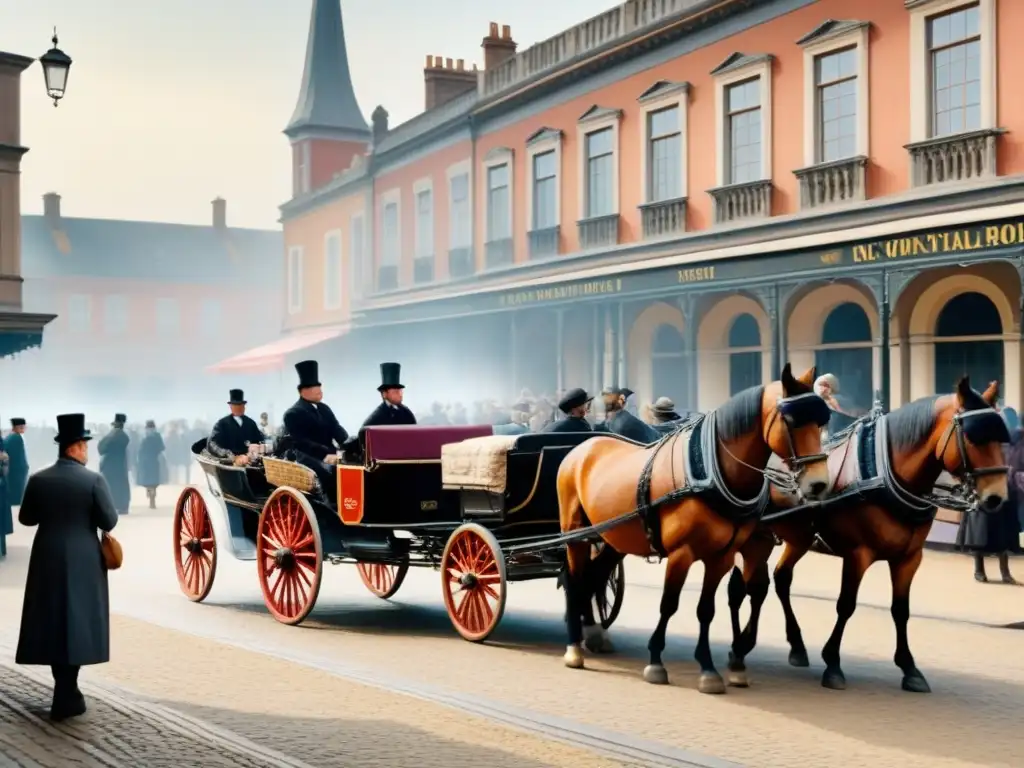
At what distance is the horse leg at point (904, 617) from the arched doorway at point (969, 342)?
10393 millimetres

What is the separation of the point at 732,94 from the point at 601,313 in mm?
5175

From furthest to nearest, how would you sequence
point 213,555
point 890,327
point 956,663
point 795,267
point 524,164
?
point 524,164, point 795,267, point 890,327, point 213,555, point 956,663

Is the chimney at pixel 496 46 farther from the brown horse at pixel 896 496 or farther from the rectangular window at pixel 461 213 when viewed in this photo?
the brown horse at pixel 896 496

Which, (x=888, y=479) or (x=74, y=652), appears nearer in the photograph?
(x=74, y=652)

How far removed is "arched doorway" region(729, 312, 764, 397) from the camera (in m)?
23.5

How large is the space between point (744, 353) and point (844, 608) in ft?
50.3

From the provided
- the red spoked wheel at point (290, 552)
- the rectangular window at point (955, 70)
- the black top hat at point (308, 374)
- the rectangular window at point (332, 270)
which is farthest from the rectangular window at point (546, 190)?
the red spoked wheel at point (290, 552)

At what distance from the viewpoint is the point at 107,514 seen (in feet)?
25.3

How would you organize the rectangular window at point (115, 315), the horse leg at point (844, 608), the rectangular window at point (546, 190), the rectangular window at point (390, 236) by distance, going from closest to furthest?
1. the horse leg at point (844, 608)
2. the rectangular window at point (546, 190)
3. the rectangular window at point (390, 236)
4. the rectangular window at point (115, 315)

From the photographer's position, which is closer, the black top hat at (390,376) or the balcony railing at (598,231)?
the black top hat at (390,376)

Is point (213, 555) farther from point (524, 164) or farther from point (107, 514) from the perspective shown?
point (524, 164)

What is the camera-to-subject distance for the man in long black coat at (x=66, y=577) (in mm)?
7461

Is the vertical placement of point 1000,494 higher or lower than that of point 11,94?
lower

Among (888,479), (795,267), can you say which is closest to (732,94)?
(795,267)
